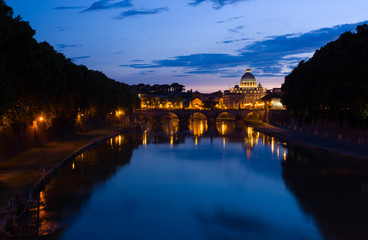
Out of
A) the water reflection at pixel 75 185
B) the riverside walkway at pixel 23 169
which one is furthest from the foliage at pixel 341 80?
the riverside walkway at pixel 23 169

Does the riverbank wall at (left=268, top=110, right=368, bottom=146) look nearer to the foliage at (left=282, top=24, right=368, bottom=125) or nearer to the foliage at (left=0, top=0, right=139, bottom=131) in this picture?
the foliage at (left=282, top=24, right=368, bottom=125)

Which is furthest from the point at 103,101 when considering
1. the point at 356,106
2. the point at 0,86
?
the point at 0,86

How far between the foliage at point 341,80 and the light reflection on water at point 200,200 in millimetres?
8989

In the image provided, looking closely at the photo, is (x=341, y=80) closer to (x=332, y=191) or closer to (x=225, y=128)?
(x=332, y=191)

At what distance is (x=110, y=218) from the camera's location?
60.7ft

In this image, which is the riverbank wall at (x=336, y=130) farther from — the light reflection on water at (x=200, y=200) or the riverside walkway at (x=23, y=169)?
the riverside walkway at (x=23, y=169)

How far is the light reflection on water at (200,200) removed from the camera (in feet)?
55.3

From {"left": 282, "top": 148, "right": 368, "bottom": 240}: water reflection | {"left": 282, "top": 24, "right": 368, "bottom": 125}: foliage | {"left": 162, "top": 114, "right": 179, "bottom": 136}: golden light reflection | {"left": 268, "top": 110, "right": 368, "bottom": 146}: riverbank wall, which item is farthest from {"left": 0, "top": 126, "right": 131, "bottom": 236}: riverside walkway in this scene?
{"left": 162, "top": 114, "right": 179, "bottom": 136}: golden light reflection

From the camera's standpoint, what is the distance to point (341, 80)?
39.9 m

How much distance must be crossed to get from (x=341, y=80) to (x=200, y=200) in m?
25.4

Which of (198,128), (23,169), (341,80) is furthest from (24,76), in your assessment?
(198,128)

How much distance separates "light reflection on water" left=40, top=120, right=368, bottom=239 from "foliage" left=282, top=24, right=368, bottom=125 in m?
8.99

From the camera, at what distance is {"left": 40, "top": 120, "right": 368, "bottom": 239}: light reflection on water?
663 inches

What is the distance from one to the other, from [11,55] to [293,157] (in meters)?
28.0
